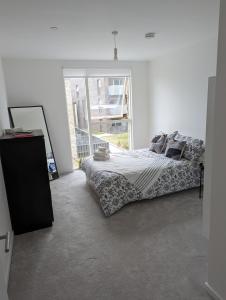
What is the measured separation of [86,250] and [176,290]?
3.27ft

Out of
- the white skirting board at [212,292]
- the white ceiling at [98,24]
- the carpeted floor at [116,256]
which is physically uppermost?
the white ceiling at [98,24]

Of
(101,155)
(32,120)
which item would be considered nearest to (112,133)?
(101,155)

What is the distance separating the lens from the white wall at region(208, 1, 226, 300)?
4.60 feet

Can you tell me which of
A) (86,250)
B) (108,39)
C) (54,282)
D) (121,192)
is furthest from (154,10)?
(54,282)

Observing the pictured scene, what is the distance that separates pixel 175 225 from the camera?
2758 millimetres

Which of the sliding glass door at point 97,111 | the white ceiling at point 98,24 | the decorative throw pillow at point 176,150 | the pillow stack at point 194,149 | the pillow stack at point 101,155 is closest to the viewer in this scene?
the white ceiling at point 98,24

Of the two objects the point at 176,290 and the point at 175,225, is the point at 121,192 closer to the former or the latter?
the point at 175,225

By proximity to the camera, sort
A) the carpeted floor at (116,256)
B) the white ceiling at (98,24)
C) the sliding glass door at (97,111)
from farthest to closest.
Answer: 1. the sliding glass door at (97,111)
2. the white ceiling at (98,24)
3. the carpeted floor at (116,256)

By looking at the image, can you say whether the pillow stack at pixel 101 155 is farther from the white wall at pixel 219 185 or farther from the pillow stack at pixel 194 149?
the white wall at pixel 219 185

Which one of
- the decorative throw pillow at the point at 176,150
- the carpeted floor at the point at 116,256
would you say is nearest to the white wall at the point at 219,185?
the carpeted floor at the point at 116,256

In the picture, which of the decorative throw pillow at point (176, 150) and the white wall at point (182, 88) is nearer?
the white wall at point (182, 88)

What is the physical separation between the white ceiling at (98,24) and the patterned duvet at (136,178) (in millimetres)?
1948

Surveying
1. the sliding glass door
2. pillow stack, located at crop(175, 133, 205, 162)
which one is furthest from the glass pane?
pillow stack, located at crop(175, 133, 205, 162)

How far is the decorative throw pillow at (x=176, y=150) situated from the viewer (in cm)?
391
